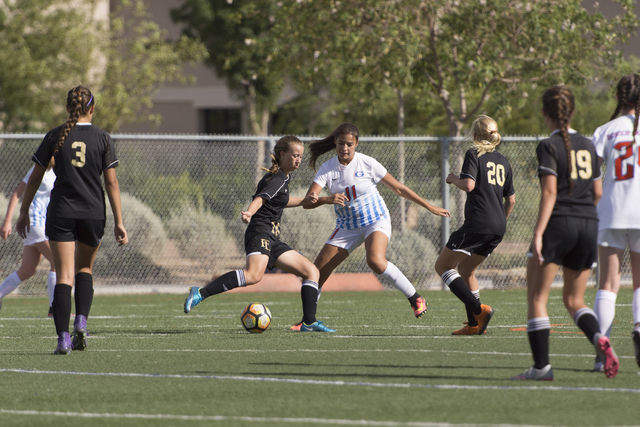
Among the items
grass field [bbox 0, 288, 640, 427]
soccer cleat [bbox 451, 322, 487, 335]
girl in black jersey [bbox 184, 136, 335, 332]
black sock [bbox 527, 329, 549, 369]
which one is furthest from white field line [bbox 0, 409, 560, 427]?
soccer cleat [bbox 451, 322, 487, 335]

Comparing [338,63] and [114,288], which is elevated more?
[338,63]

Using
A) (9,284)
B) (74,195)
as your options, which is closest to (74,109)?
(74,195)

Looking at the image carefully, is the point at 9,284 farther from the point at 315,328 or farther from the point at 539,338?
the point at 539,338

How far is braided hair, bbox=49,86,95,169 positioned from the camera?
259 inches

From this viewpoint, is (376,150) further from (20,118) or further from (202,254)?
(20,118)

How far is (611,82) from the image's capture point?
15.9 metres

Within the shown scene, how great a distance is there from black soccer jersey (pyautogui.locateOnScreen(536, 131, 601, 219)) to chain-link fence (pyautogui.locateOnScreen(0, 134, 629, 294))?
8565 mm

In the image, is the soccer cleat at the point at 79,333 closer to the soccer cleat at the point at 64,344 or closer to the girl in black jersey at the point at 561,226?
the soccer cleat at the point at 64,344

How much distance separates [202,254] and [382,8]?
5195mm

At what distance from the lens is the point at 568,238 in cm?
502

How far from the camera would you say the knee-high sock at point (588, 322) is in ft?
16.8

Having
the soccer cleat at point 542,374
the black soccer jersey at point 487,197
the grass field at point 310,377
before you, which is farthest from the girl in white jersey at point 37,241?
the soccer cleat at point 542,374

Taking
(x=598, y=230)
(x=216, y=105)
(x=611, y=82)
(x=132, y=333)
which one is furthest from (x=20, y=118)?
(x=598, y=230)

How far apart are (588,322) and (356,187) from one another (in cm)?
361
